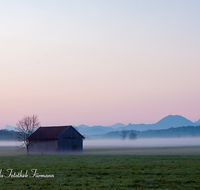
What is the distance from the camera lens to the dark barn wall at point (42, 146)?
201 ft

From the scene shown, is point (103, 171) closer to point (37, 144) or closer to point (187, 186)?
point (187, 186)

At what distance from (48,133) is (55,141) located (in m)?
4.13

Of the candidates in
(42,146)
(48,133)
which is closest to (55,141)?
(42,146)

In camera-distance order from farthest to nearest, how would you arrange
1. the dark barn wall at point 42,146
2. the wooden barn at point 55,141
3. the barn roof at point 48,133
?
the barn roof at point 48,133 → the wooden barn at point 55,141 → the dark barn wall at point 42,146

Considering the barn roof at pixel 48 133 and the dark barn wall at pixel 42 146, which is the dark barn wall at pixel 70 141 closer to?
the barn roof at pixel 48 133

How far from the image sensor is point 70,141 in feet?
210

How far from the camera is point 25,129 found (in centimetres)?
6881

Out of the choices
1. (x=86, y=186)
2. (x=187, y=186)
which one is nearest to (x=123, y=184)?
(x=86, y=186)

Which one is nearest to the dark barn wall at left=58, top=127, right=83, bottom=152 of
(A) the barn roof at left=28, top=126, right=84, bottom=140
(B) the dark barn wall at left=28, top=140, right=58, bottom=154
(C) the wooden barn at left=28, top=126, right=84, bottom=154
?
(C) the wooden barn at left=28, top=126, right=84, bottom=154

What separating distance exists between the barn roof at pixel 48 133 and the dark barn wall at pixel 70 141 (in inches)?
43.1

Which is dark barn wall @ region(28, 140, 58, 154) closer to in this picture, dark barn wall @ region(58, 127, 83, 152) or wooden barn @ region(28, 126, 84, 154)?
wooden barn @ region(28, 126, 84, 154)

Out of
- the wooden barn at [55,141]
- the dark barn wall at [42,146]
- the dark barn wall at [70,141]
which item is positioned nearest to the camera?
the dark barn wall at [42,146]

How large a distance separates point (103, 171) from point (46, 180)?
17.1 feet

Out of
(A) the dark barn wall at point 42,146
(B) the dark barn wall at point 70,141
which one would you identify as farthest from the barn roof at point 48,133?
(B) the dark barn wall at point 70,141
